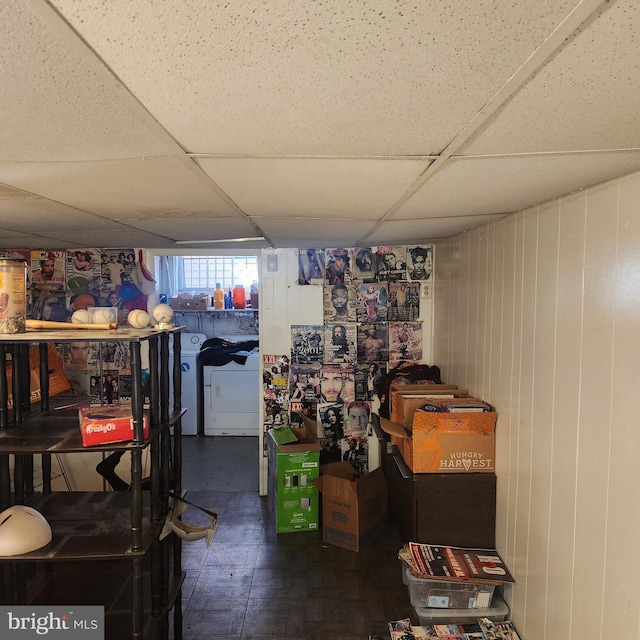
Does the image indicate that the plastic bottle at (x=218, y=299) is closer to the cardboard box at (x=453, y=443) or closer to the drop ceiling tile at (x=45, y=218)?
the drop ceiling tile at (x=45, y=218)

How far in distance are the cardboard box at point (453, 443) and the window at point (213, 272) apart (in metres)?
4.25

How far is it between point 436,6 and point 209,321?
5.76 metres

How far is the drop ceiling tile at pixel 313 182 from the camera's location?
1213mm

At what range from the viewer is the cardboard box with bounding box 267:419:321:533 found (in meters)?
3.35

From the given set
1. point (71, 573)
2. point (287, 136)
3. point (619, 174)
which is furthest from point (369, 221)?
point (71, 573)

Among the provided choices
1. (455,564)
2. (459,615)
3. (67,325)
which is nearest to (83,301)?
(67,325)

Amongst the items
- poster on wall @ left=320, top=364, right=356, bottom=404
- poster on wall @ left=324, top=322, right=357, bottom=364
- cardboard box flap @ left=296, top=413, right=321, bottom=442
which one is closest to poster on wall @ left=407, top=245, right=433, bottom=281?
poster on wall @ left=324, top=322, right=357, bottom=364

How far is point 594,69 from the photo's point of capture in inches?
27.7

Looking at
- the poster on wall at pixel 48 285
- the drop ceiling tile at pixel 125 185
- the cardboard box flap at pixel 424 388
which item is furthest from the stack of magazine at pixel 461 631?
the poster on wall at pixel 48 285

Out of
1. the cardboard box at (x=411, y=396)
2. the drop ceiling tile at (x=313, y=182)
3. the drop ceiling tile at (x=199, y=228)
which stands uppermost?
the drop ceiling tile at (x=199, y=228)

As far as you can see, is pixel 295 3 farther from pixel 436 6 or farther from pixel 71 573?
pixel 71 573

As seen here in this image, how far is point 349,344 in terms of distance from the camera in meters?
3.83

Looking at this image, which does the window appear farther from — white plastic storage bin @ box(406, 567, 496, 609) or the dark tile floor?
white plastic storage bin @ box(406, 567, 496, 609)

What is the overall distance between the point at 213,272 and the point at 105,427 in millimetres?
4756
